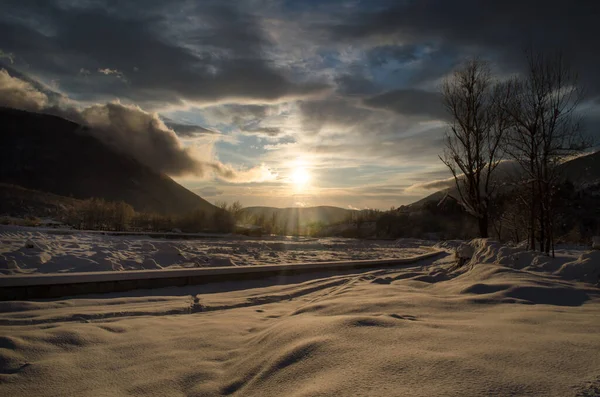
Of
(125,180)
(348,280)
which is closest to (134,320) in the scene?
(348,280)

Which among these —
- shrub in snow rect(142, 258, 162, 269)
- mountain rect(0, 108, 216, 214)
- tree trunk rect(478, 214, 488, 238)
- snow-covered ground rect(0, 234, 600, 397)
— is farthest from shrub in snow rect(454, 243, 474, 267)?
mountain rect(0, 108, 216, 214)

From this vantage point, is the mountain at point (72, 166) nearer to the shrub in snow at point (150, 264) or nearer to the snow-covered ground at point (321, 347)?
the shrub in snow at point (150, 264)

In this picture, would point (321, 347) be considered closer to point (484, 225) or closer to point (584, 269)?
point (584, 269)

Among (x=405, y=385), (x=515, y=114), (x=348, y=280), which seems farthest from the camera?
(x=515, y=114)

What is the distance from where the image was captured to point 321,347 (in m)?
2.06

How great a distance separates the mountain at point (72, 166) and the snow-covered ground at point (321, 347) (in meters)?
91.3

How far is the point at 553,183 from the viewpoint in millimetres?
8203

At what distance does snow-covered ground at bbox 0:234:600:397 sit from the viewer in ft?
5.09

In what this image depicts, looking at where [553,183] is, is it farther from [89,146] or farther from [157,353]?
[89,146]

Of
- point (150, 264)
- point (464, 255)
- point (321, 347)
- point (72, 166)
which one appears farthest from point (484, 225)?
point (72, 166)

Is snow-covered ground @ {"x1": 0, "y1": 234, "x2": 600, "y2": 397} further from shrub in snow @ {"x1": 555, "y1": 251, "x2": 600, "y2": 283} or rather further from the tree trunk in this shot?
the tree trunk

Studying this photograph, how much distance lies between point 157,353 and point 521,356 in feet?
7.40

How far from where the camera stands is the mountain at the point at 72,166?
93.1 m

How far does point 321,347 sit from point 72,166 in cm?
11701
